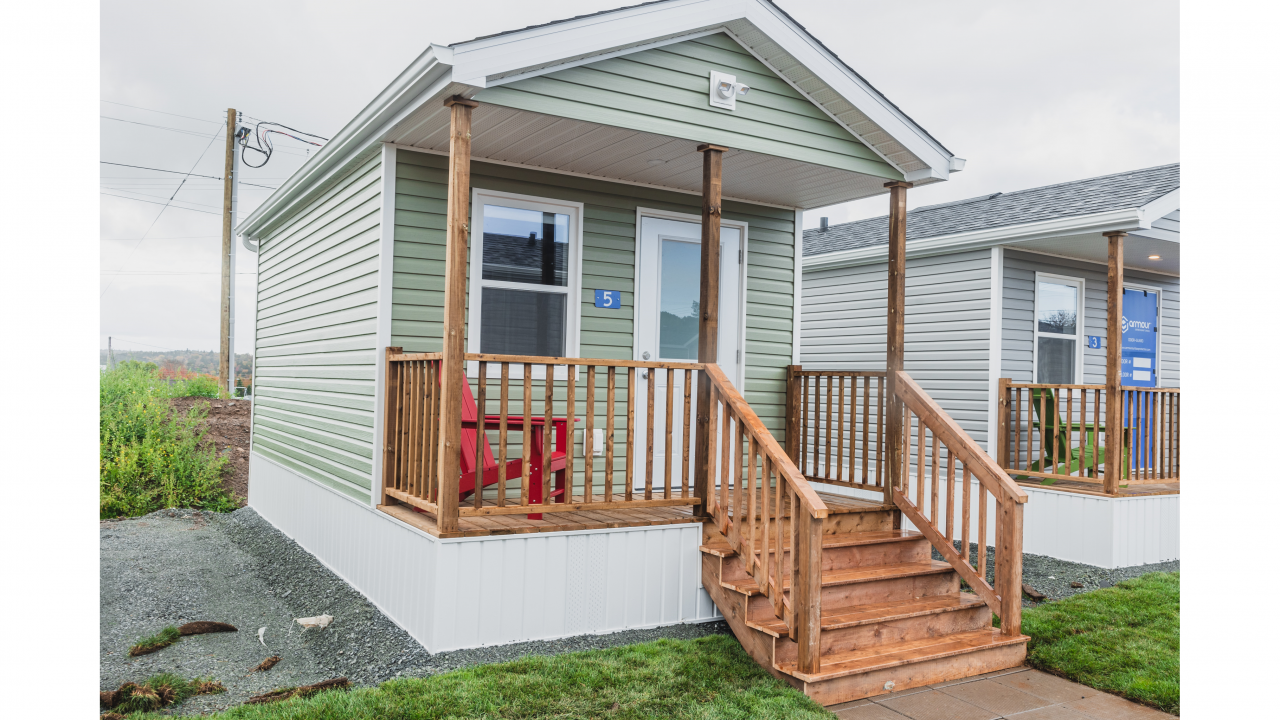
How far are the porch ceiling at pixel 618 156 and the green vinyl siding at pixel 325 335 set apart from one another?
30.5 inches

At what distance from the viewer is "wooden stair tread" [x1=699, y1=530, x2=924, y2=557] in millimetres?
4828

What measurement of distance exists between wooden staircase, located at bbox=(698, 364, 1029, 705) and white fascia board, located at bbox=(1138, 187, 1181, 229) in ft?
10.8

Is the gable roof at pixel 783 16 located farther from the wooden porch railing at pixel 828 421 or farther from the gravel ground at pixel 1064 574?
the gravel ground at pixel 1064 574

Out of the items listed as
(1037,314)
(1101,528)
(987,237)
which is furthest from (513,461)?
(1037,314)

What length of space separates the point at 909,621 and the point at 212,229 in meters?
24.3

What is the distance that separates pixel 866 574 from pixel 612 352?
2.37 metres

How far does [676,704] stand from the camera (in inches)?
146

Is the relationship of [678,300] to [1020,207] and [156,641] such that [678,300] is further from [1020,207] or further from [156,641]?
[1020,207]

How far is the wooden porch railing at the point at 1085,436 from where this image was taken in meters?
7.44

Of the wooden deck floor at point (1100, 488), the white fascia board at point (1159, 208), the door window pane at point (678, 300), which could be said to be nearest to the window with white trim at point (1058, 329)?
the wooden deck floor at point (1100, 488)

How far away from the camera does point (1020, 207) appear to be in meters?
8.95

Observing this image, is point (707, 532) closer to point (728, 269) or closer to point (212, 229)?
point (728, 269)

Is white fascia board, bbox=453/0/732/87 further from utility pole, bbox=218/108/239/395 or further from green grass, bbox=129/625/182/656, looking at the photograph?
utility pole, bbox=218/108/239/395
